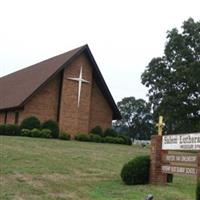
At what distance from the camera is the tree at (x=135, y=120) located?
352 ft

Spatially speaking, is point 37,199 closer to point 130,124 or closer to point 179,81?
point 179,81

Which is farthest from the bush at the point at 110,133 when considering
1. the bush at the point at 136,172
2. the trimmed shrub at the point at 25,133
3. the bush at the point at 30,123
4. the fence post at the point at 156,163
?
the fence post at the point at 156,163

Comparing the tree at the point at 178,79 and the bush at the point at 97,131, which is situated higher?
the tree at the point at 178,79

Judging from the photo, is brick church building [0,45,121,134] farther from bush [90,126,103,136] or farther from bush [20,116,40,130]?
bush [20,116,40,130]

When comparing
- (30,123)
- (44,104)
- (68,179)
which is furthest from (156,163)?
(44,104)

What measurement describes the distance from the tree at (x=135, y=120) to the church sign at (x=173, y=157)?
89489 mm

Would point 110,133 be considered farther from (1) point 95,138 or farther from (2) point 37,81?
(2) point 37,81

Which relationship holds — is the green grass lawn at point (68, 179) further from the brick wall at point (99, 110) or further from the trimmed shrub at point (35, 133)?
the brick wall at point (99, 110)

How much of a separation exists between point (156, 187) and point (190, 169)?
1335 mm

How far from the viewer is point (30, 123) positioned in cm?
3666

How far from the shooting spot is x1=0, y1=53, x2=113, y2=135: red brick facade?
127 feet

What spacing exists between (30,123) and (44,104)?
2.76 metres

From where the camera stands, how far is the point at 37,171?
56.0 feet

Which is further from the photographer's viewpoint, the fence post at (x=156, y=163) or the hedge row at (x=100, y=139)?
the hedge row at (x=100, y=139)
